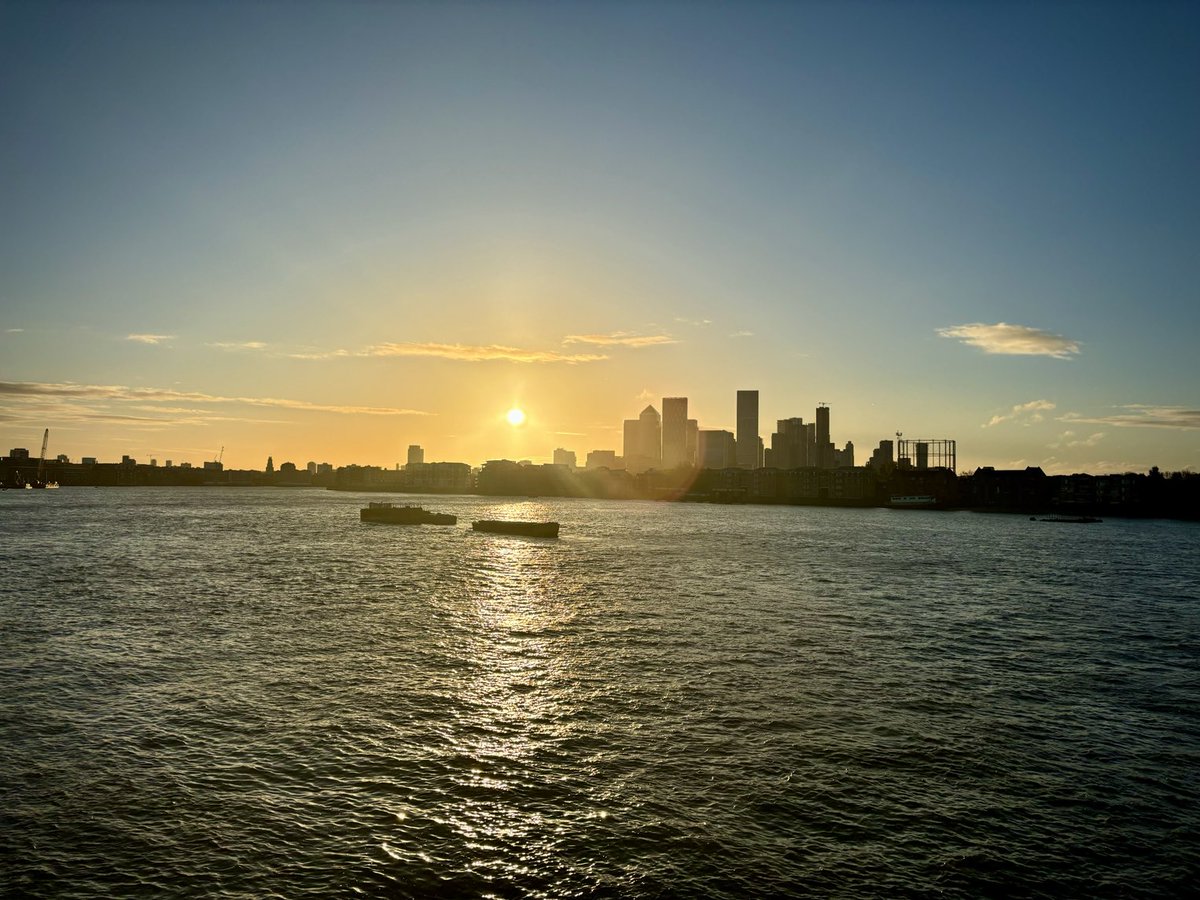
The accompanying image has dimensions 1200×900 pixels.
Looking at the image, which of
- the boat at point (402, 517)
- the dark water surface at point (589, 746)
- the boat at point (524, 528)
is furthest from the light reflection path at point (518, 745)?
the boat at point (402, 517)

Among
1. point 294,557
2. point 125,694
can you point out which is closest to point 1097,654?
point 125,694

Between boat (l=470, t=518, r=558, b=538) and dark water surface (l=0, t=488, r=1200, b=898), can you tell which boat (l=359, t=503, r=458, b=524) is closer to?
boat (l=470, t=518, r=558, b=538)

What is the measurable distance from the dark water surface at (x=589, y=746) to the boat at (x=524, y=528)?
70.1 m

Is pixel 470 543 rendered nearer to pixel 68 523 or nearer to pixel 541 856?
pixel 68 523

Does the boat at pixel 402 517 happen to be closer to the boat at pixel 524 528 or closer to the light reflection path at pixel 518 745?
the boat at pixel 524 528

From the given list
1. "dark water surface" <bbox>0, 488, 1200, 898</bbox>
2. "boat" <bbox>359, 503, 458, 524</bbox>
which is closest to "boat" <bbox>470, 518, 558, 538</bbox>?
"boat" <bbox>359, 503, 458, 524</bbox>

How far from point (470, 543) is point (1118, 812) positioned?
9651cm

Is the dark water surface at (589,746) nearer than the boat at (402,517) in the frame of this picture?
Yes

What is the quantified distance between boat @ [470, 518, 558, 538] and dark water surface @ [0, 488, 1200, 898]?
70.1m

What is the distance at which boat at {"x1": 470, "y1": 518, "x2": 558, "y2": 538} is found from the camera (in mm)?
126312

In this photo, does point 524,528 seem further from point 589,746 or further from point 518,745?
point 589,746

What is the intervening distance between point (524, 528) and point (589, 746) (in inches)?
4256

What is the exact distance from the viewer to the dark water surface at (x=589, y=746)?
16500 mm

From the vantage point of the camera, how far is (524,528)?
131000 millimetres
